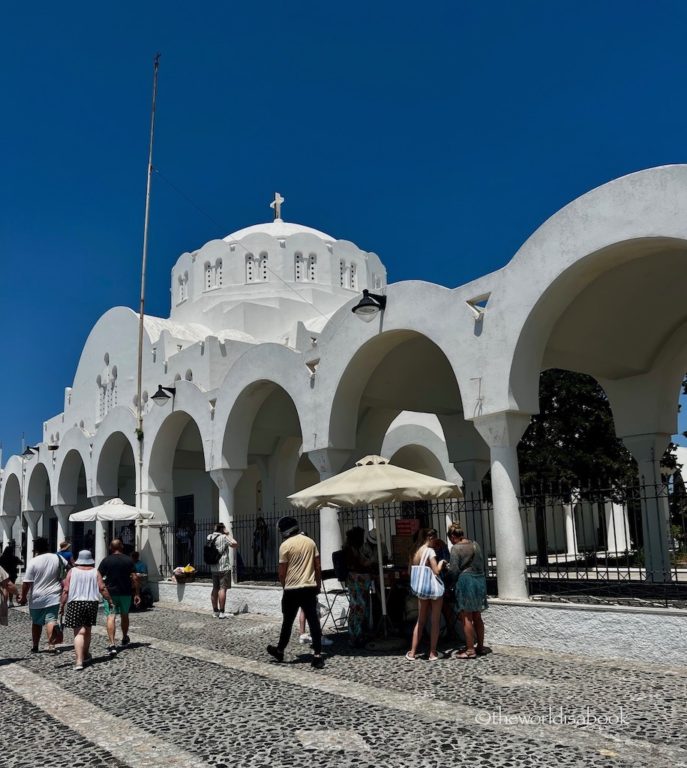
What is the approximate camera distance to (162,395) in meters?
16.6

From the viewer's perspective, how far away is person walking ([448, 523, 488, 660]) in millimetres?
7953

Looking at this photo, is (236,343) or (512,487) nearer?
(512,487)

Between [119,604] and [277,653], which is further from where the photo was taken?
[119,604]

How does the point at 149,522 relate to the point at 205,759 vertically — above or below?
above

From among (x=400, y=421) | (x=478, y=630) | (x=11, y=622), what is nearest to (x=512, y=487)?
(x=478, y=630)

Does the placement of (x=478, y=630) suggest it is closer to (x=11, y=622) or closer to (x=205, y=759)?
(x=205, y=759)

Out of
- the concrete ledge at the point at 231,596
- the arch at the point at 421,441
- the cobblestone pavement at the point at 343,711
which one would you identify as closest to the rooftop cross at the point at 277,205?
the arch at the point at 421,441

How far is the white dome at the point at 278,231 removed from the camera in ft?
77.6

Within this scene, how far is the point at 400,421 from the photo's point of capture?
70.3 ft

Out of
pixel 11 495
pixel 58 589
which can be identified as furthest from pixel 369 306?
pixel 11 495

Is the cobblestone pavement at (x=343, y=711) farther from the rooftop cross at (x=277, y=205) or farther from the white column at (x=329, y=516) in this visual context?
the rooftop cross at (x=277, y=205)

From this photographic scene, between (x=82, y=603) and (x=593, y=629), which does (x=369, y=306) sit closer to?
(x=593, y=629)

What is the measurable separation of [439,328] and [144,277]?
10.7 metres

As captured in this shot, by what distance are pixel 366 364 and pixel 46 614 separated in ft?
20.2
